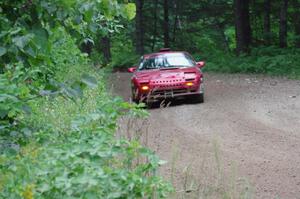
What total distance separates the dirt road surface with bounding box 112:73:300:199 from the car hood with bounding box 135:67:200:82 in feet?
2.90

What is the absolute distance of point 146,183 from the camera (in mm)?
2971

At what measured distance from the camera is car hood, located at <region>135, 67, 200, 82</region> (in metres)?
15.8

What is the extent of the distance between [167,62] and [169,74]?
110 centimetres

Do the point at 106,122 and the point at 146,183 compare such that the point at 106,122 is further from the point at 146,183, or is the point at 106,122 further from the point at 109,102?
the point at 146,183

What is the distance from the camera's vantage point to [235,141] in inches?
426

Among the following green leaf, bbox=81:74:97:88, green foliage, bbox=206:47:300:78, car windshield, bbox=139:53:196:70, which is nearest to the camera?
green leaf, bbox=81:74:97:88

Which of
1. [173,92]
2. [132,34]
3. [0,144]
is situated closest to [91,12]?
[0,144]

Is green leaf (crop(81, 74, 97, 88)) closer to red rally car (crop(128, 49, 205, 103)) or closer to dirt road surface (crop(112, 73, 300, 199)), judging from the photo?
dirt road surface (crop(112, 73, 300, 199))

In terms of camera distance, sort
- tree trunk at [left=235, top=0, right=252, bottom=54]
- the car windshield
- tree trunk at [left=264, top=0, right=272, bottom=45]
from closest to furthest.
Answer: the car windshield < tree trunk at [left=235, top=0, right=252, bottom=54] < tree trunk at [left=264, top=0, right=272, bottom=45]

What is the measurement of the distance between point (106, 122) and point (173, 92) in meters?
12.1

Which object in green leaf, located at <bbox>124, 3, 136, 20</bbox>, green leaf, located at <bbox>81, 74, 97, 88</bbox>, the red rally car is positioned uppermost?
green leaf, located at <bbox>124, 3, 136, 20</bbox>

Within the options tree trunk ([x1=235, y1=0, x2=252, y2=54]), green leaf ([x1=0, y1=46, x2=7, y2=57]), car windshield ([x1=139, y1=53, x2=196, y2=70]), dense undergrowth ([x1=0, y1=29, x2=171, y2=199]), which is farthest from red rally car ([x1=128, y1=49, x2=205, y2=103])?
tree trunk ([x1=235, y1=0, x2=252, y2=54])

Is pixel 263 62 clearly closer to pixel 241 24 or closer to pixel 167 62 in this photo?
pixel 241 24

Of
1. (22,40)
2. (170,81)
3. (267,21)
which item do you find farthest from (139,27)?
(22,40)
